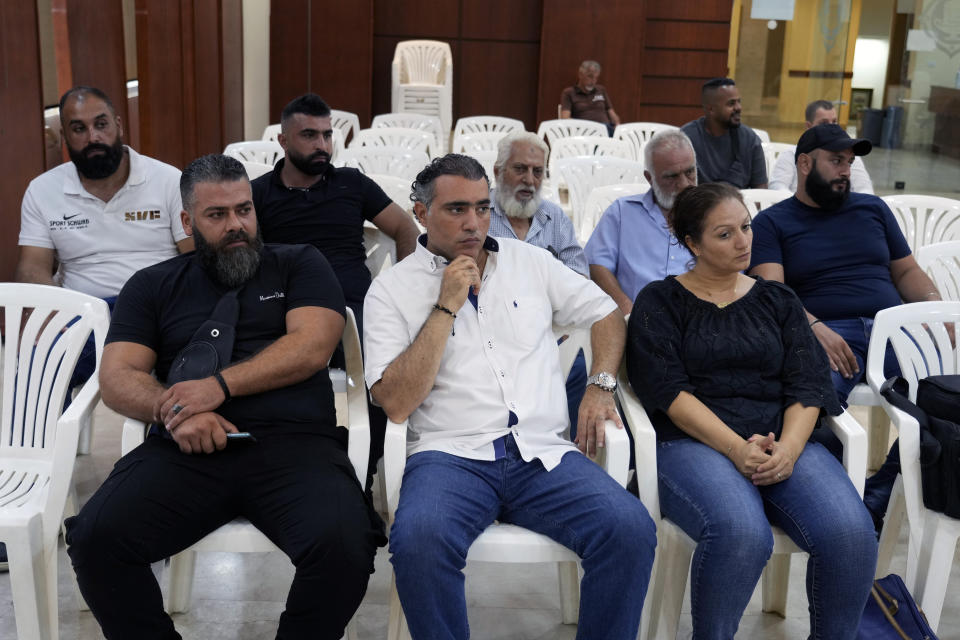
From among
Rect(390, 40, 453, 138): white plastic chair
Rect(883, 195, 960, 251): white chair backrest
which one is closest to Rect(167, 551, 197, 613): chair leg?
Rect(883, 195, 960, 251): white chair backrest

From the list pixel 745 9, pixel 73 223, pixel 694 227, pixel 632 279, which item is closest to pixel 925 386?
pixel 694 227

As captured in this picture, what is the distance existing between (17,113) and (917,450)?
161 inches

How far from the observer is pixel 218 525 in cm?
230

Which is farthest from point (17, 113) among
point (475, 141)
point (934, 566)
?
point (934, 566)

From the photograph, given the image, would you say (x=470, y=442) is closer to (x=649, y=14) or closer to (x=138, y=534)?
(x=138, y=534)

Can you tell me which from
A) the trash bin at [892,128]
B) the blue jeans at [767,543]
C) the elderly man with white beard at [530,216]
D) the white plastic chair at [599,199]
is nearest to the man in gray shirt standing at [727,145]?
the white plastic chair at [599,199]

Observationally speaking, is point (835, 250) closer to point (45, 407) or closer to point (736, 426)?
point (736, 426)

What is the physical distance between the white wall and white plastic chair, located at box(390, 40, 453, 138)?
4.43 feet

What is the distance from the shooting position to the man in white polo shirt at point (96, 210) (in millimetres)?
3492

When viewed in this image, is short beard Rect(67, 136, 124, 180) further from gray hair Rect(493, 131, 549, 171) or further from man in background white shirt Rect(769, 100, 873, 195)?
man in background white shirt Rect(769, 100, 873, 195)

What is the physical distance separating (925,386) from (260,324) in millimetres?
1792

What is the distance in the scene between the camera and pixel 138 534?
220 centimetres

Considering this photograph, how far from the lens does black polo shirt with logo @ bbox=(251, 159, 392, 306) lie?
3803 millimetres

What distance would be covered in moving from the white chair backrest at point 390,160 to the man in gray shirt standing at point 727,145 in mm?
1540
